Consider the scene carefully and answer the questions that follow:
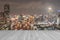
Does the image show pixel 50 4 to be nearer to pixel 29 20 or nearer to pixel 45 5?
pixel 45 5

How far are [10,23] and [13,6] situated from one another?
1.36 feet

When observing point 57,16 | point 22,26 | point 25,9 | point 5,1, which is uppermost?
point 5,1

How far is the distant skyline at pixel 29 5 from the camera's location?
2.79 m

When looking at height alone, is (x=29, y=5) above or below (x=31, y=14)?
above

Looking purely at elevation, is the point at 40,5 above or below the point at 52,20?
above

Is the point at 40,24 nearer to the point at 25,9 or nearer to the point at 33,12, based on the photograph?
the point at 33,12

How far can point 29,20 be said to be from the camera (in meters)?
2.78

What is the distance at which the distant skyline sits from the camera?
2.79 meters

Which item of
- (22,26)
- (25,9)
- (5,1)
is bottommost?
(22,26)

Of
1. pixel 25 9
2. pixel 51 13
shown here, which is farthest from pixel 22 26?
pixel 51 13

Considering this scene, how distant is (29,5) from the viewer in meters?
2.81

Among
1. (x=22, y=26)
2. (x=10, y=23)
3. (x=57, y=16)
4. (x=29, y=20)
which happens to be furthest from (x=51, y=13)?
(x=10, y=23)

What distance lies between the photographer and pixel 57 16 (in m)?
2.76

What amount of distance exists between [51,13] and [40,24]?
14.8 inches
